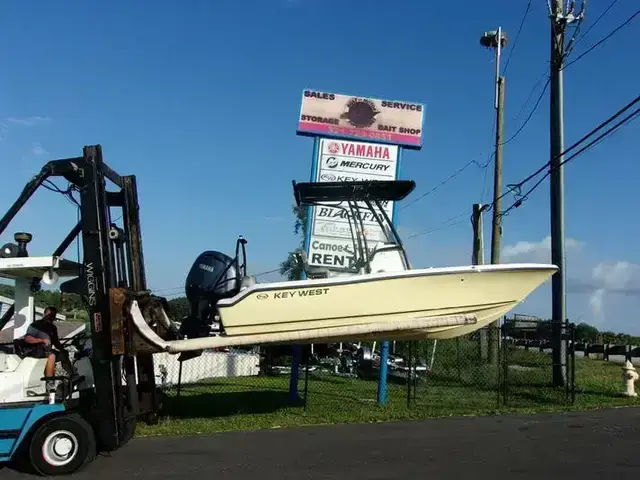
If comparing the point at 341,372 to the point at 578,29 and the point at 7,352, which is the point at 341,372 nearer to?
the point at 578,29

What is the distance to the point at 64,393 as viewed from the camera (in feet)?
25.7

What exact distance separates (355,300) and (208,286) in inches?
74.3

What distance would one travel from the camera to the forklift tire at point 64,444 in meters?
7.63

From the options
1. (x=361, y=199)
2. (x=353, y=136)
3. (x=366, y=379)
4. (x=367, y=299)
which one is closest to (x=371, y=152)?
(x=353, y=136)

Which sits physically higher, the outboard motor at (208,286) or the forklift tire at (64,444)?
the outboard motor at (208,286)

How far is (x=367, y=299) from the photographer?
27.6 feet

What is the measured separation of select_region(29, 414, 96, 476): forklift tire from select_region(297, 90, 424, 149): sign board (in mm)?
8851

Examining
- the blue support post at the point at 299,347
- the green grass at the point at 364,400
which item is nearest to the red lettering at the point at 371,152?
the blue support post at the point at 299,347

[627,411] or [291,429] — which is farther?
[627,411]

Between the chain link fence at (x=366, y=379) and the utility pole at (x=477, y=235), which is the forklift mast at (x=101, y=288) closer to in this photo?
the chain link fence at (x=366, y=379)

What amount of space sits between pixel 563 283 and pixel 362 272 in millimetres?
8304

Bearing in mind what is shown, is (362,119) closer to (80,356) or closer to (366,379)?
(366,379)

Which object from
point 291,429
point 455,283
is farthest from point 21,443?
point 455,283

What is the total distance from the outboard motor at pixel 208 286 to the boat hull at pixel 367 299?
0.56 m
